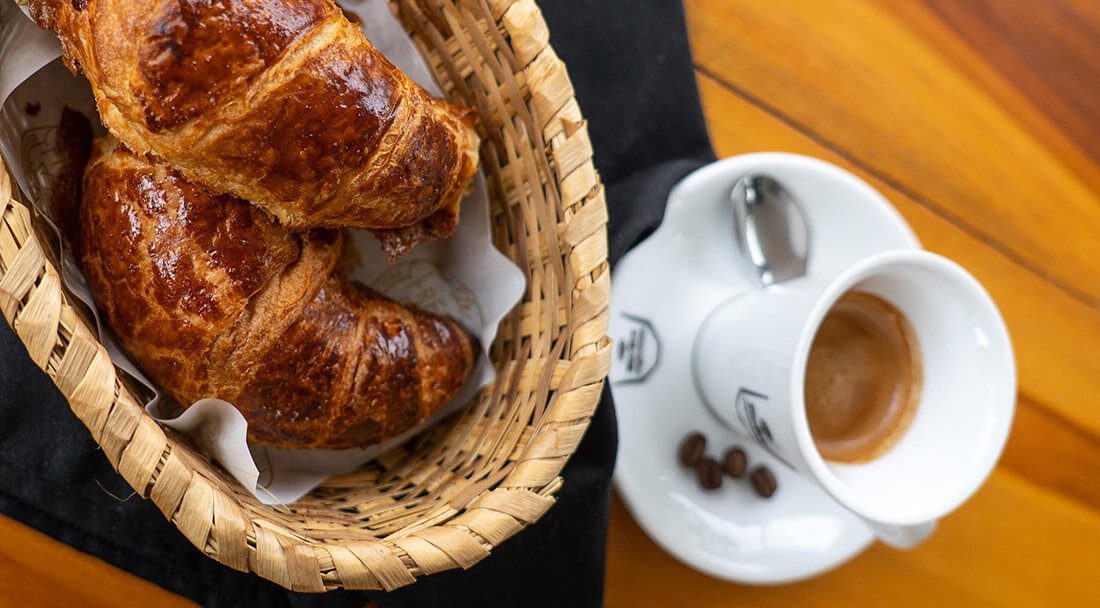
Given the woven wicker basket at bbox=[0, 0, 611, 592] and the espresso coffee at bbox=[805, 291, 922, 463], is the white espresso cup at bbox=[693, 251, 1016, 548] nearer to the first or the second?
the espresso coffee at bbox=[805, 291, 922, 463]

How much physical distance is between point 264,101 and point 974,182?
3.23 ft

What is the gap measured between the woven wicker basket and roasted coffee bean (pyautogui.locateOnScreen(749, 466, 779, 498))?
34 centimetres

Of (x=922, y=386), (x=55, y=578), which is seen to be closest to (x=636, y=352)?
(x=922, y=386)

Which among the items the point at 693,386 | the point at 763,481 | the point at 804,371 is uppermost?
the point at 804,371

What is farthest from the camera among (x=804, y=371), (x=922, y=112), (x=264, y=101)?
(x=922, y=112)

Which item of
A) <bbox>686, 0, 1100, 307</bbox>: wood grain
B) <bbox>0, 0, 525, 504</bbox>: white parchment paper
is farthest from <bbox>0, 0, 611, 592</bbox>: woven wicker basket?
<bbox>686, 0, 1100, 307</bbox>: wood grain

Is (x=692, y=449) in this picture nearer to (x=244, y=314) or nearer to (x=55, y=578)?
(x=244, y=314)

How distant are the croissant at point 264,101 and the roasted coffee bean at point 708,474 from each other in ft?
1.58

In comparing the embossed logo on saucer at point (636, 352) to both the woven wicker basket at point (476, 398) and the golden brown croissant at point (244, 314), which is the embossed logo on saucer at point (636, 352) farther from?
the golden brown croissant at point (244, 314)

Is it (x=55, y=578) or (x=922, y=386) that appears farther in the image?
(x=922, y=386)

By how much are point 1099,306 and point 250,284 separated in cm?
120

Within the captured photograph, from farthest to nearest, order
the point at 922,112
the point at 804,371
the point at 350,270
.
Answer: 1. the point at 922,112
2. the point at 350,270
3. the point at 804,371

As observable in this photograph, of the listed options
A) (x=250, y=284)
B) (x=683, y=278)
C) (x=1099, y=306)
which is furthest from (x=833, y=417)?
(x=250, y=284)

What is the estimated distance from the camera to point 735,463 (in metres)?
1.02
